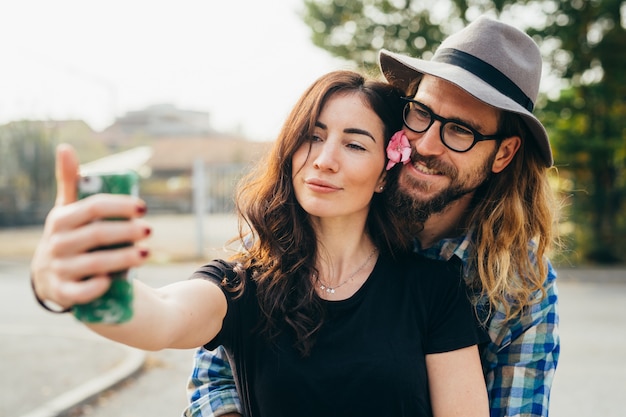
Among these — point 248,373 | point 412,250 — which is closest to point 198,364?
point 248,373

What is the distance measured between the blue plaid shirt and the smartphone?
3.76 ft

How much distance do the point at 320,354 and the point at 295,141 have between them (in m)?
0.73

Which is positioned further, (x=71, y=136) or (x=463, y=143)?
(x=71, y=136)

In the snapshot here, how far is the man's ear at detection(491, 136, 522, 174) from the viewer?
92.7 inches

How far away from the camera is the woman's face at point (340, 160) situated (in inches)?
77.4

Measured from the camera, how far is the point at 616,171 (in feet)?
40.8

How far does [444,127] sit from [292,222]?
0.69 meters

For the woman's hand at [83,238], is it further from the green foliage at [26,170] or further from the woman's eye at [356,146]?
the green foliage at [26,170]

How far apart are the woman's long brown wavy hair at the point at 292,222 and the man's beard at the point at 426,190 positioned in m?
0.05

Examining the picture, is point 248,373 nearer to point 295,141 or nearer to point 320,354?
point 320,354

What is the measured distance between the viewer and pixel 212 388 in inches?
85.2

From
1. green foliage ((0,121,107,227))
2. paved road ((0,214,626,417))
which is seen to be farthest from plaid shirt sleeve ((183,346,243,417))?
green foliage ((0,121,107,227))

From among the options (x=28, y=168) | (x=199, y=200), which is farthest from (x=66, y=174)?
(x=28, y=168)

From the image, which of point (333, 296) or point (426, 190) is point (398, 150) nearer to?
point (426, 190)
